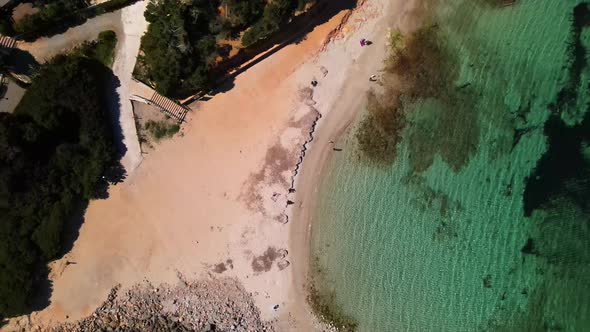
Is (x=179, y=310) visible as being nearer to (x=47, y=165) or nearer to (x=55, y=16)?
(x=47, y=165)

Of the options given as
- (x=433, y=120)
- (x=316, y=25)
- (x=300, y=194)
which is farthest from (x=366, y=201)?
(x=316, y=25)

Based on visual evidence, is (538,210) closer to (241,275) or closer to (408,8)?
(408,8)

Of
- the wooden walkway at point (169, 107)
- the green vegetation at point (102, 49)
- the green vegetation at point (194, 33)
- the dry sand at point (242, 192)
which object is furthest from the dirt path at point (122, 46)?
the wooden walkway at point (169, 107)

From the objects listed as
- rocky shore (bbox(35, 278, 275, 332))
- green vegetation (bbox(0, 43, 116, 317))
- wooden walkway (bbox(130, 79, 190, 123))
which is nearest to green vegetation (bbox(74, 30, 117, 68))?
green vegetation (bbox(0, 43, 116, 317))

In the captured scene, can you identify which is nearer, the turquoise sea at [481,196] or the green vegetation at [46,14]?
the green vegetation at [46,14]

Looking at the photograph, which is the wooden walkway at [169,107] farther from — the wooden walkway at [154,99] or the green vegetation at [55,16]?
the green vegetation at [55,16]

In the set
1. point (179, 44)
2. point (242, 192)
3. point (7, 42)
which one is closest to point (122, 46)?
point (179, 44)
